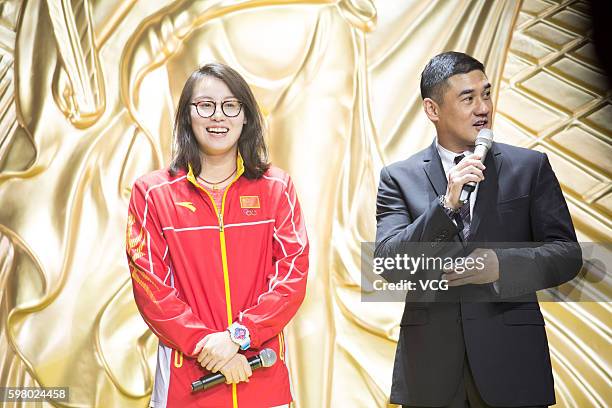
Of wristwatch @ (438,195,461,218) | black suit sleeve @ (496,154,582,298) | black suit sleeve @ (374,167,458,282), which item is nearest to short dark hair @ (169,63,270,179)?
black suit sleeve @ (374,167,458,282)

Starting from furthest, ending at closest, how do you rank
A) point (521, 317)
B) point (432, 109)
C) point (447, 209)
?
point (432, 109), point (521, 317), point (447, 209)

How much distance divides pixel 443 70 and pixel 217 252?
3.23ft

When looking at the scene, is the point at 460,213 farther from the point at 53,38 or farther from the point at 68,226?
the point at 53,38

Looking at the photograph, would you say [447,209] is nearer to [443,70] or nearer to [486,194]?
[486,194]

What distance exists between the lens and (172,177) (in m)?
2.63

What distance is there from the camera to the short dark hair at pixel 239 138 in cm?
265

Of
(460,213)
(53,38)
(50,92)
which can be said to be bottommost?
(460,213)

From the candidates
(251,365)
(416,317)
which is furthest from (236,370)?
(416,317)

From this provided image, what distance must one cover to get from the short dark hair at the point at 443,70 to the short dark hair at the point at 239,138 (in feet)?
1.97

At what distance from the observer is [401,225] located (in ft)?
7.99

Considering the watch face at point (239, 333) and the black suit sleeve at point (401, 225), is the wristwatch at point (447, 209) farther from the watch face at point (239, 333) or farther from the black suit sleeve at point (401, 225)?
the watch face at point (239, 333)

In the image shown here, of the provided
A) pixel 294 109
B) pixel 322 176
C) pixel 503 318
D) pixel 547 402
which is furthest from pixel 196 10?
pixel 547 402

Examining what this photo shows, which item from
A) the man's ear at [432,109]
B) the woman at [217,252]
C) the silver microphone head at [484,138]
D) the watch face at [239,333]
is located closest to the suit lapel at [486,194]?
the silver microphone head at [484,138]

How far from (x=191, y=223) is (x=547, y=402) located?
1.25m
